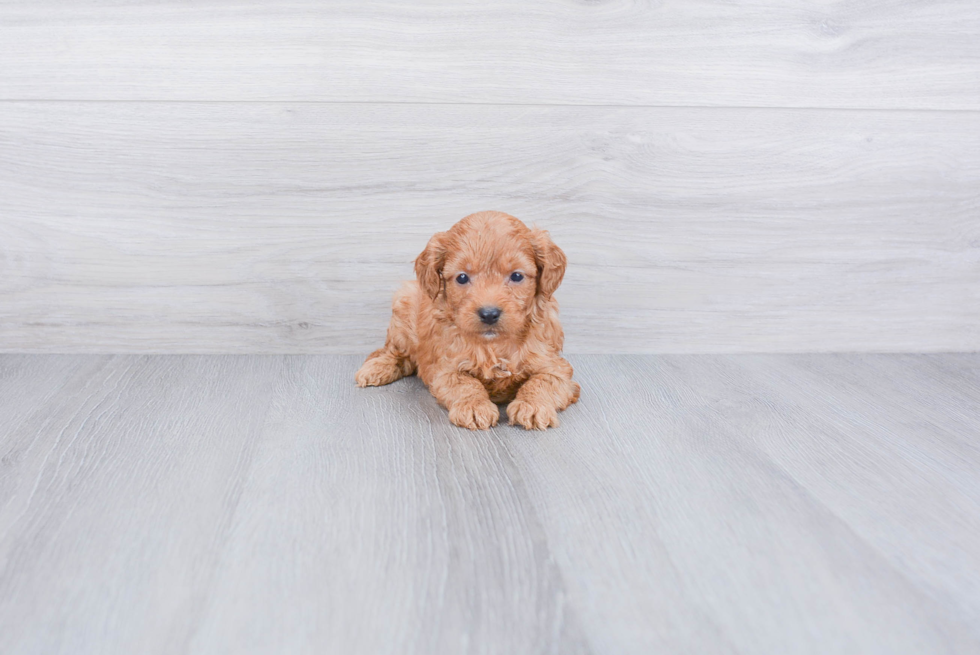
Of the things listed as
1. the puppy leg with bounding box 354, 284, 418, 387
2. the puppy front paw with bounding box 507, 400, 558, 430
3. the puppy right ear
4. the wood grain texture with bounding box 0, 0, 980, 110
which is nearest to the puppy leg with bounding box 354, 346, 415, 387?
the puppy leg with bounding box 354, 284, 418, 387

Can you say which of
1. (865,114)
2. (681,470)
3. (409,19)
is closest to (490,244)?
(681,470)

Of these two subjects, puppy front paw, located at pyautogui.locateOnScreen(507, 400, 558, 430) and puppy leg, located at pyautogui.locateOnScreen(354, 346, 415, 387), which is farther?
puppy leg, located at pyautogui.locateOnScreen(354, 346, 415, 387)

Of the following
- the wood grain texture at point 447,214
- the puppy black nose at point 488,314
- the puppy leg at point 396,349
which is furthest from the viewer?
the wood grain texture at point 447,214

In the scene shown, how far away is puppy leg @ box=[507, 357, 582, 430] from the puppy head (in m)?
0.12

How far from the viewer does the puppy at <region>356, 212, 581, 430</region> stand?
145 centimetres

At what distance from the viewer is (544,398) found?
1.50 m

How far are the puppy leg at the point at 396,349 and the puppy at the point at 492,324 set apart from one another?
7 cm

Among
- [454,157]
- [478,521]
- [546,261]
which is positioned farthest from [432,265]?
[478,521]

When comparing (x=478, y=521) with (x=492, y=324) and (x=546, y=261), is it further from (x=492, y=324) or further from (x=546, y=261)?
(x=546, y=261)

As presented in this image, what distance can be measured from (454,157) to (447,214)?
0.15 meters

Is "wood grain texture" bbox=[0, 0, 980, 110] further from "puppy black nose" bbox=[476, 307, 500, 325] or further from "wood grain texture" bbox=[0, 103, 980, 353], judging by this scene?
"puppy black nose" bbox=[476, 307, 500, 325]

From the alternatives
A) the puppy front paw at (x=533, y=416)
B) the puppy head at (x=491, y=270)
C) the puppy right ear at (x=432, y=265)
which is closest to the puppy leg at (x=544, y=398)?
the puppy front paw at (x=533, y=416)

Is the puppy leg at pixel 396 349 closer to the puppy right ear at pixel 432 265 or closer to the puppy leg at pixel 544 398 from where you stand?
the puppy right ear at pixel 432 265

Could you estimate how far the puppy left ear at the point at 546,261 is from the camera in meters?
1.49
